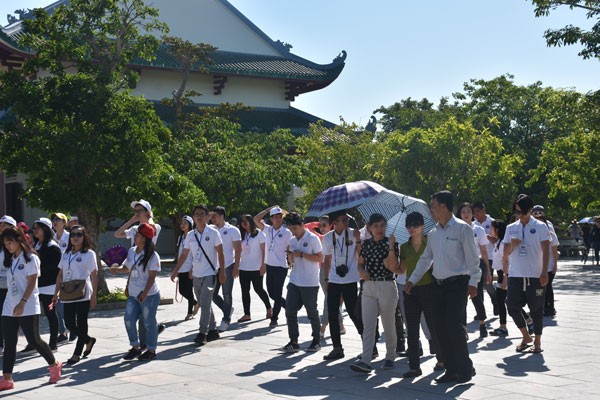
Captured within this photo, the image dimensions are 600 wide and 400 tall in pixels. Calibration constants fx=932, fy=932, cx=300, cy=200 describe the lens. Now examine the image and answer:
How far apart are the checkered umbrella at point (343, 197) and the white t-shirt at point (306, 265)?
2.76ft

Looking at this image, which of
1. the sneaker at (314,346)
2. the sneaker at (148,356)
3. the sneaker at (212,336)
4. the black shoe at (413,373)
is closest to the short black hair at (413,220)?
the black shoe at (413,373)

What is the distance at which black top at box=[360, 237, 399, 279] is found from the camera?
9.70 meters

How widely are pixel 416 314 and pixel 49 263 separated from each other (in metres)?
4.71

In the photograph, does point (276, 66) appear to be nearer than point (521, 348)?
No

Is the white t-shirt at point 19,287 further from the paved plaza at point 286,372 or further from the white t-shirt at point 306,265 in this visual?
the white t-shirt at point 306,265

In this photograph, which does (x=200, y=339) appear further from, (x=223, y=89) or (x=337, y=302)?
(x=223, y=89)

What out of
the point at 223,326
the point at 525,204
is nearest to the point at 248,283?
the point at 223,326

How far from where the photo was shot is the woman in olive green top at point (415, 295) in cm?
923

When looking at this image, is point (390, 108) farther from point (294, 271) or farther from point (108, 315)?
point (294, 271)

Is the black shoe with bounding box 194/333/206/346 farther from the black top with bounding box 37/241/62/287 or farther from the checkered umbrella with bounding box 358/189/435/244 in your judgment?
the checkered umbrella with bounding box 358/189/435/244

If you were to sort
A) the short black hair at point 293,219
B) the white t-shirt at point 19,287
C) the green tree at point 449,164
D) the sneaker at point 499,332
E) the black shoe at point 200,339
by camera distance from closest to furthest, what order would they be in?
the white t-shirt at point 19,287, the short black hair at point 293,219, the black shoe at point 200,339, the sneaker at point 499,332, the green tree at point 449,164

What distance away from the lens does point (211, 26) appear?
148ft

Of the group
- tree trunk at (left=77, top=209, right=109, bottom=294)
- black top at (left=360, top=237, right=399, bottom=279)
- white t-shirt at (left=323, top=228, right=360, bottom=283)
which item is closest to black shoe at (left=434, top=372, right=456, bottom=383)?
black top at (left=360, top=237, right=399, bottom=279)

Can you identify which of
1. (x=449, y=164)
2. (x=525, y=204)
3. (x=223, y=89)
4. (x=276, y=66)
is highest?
(x=276, y=66)
